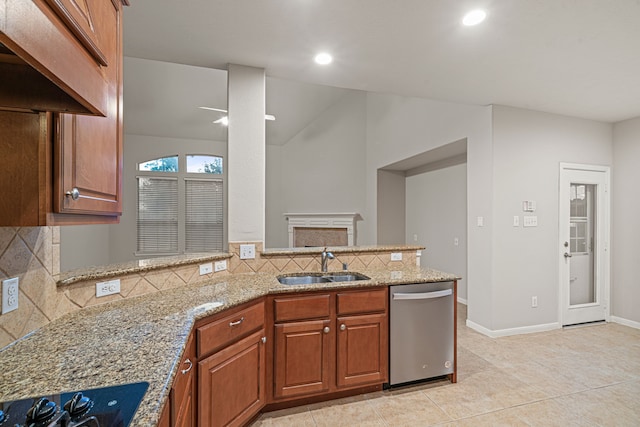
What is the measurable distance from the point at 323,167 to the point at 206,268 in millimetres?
5160

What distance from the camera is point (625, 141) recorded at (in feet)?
12.9

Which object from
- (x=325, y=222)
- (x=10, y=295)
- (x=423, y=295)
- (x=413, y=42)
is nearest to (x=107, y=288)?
(x=10, y=295)

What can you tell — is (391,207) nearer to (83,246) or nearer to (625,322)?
(625,322)

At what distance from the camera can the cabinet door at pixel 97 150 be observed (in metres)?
0.92

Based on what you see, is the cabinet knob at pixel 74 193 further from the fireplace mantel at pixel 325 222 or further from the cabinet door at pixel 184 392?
the fireplace mantel at pixel 325 222

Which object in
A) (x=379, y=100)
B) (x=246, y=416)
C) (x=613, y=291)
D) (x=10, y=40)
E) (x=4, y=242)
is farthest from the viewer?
(x=379, y=100)

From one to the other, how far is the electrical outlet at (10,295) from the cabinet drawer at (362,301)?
5.47 ft

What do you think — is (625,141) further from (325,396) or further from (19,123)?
(19,123)

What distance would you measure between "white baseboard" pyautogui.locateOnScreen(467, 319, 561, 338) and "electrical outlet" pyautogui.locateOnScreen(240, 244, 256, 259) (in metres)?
2.85

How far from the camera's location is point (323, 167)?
7148mm

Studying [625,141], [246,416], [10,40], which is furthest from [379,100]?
[10,40]

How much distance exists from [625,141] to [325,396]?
4835 millimetres

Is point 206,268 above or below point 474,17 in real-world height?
below

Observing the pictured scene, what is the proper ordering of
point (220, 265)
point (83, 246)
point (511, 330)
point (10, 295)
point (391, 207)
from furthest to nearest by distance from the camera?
point (391, 207) → point (83, 246) → point (511, 330) → point (220, 265) → point (10, 295)
